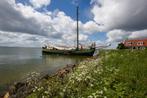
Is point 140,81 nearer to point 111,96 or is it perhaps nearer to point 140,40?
point 111,96

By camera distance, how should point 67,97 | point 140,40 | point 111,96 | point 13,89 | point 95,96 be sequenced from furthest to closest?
1. point 140,40
2. point 13,89
3. point 67,97
4. point 111,96
5. point 95,96

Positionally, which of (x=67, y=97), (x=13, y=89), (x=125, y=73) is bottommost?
(x=13, y=89)

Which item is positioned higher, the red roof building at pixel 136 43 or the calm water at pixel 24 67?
the red roof building at pixel 136 43

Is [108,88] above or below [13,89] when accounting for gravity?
above

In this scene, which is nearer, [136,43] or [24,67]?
[24,67]

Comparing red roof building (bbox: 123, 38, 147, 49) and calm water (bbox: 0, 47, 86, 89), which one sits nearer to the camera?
calm water (bbox: 0, 47, 86, 89)

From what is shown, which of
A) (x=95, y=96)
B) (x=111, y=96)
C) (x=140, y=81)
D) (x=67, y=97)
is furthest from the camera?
(x=140, y=81)

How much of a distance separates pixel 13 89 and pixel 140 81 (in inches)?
390

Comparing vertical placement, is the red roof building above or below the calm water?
above

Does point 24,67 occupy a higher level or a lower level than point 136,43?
lower

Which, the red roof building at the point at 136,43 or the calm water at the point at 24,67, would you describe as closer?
the calm water at the point at 24,67

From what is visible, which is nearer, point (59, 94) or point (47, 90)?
point (59, 94)

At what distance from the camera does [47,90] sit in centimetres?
895

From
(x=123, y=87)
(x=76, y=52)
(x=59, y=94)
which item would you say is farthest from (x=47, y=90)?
(x=76, y=52)
